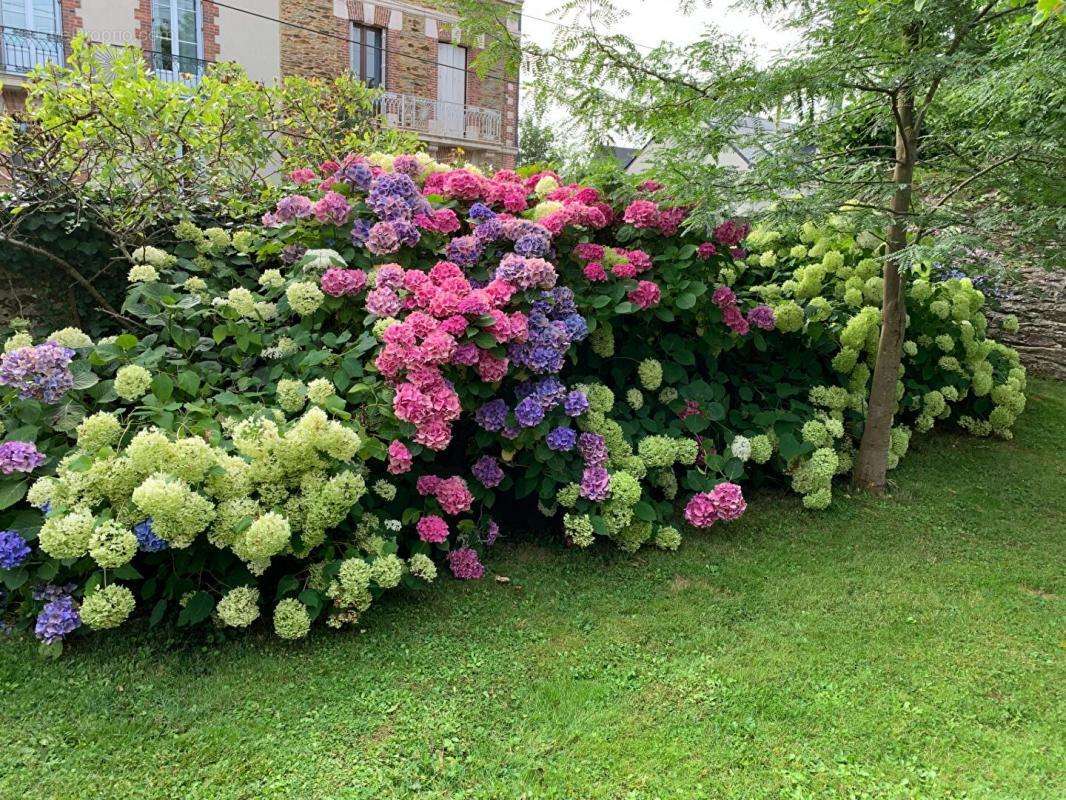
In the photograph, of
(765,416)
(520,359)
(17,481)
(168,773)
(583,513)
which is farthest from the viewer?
(765,416)

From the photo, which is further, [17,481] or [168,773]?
[17,481]

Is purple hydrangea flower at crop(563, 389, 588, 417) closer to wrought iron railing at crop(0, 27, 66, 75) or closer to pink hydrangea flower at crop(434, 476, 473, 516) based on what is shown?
pink hydrangea flower at crop(434, 476, 473, 516)

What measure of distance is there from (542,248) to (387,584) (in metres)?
1.52

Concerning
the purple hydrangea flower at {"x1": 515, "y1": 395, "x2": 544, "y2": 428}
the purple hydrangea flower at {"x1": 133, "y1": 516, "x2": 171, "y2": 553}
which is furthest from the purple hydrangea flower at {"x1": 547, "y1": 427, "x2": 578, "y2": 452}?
the purple hydrangea flower at {"x1": 133, "y1": 516, "x2": 171, "y2": 553}

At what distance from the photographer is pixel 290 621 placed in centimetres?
227

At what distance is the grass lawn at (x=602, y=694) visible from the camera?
1826mm

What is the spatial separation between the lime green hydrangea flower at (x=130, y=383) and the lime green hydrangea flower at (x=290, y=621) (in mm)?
880

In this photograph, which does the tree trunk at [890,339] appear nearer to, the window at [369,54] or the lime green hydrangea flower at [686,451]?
the lime green hydrangea flower at [686,451]

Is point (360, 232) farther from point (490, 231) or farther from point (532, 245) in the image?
point (532, 245)

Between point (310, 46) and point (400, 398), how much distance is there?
12366 mm

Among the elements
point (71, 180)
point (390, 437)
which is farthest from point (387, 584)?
point (71, 180)

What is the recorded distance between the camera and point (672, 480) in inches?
133

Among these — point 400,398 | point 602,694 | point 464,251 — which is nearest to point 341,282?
point 464,251

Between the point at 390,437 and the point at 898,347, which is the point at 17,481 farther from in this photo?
the point at 898,347
